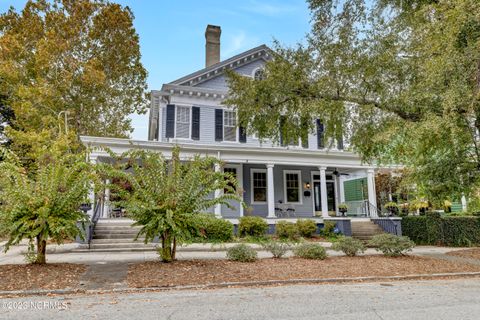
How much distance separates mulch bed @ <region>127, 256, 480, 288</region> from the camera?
6.80 meters

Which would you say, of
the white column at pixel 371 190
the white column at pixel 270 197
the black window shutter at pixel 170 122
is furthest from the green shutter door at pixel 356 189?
the black window shutter at pixel 170 122

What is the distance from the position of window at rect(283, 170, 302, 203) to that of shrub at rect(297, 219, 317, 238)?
3457 millimetres

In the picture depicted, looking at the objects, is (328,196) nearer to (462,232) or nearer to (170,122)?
(462,232)

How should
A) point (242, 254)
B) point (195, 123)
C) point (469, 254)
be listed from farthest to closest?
point (195, 123)
point (469, 254)
point (242, 254)

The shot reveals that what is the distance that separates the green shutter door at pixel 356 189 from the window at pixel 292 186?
14.4 feet

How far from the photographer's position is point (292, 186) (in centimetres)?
1873

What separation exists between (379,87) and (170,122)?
980cm

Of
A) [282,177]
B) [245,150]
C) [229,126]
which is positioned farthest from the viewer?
[282,177]

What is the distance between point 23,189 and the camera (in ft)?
23.8

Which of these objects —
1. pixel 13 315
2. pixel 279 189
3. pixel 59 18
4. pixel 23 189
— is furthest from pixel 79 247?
pixel 59 18

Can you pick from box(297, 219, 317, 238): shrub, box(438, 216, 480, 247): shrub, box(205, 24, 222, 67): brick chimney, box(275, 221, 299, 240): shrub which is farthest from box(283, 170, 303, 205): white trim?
box(205, 24, 222, 67): brick chimney

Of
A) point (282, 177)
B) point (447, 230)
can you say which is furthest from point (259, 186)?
point (447, 230)

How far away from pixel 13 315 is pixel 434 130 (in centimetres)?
887

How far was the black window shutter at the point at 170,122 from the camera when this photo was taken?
16.4 metres
